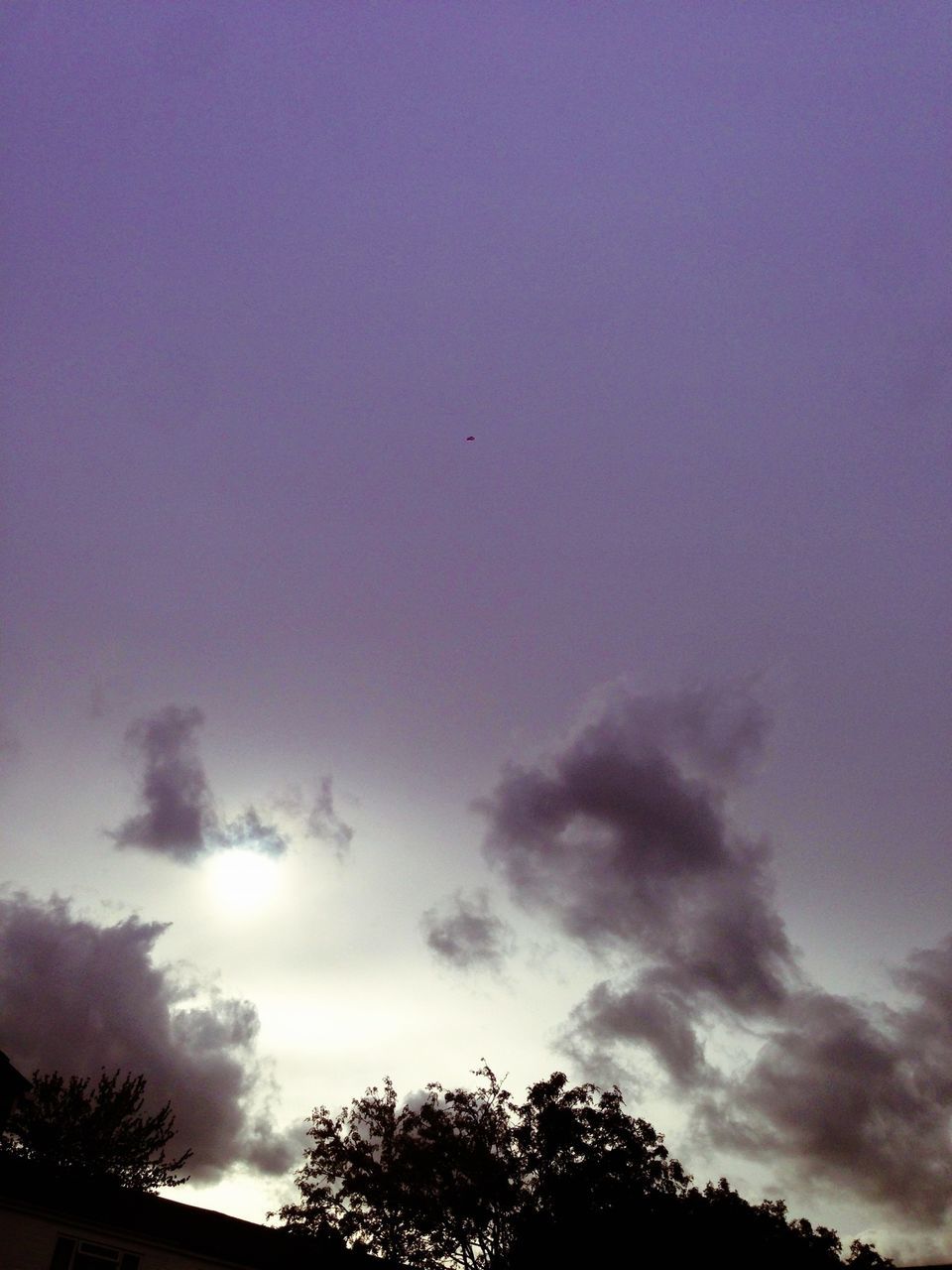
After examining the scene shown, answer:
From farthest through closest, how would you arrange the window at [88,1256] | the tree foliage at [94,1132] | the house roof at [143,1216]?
the tree foliage at [94,1132], the house roof at [143,1216], the window at [88,1256]

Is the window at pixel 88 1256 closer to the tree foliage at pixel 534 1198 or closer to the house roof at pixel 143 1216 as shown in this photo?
the house roof at pixel 143 1216

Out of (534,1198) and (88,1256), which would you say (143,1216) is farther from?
(534,1198)

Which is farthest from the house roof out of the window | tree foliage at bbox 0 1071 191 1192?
tree foliage at bbox 0 1071 191 1192

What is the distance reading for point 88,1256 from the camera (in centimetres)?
2538

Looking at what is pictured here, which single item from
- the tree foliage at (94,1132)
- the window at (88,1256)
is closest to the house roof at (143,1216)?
the window at (88,1256)

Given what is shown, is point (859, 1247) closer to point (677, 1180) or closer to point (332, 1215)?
point (677, 1180)

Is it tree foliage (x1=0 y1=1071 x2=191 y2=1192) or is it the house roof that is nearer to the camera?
the house roof

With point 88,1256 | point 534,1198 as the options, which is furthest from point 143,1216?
point 534,1198

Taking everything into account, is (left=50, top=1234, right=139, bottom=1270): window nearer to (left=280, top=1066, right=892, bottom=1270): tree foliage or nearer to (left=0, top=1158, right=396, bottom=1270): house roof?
(left=0, top=1158, right=396, bottom=1270): house roof

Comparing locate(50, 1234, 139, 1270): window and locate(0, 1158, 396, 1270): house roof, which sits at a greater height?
locate(0, 1158, 396, 1270): house roof

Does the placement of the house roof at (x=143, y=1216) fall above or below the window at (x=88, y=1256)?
above

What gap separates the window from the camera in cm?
2514

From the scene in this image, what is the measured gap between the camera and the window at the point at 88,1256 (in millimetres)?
25141

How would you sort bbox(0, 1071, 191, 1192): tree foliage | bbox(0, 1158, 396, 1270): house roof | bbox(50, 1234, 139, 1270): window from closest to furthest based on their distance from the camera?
1. bbox(50, 1234, 139, 1270): window
2. bbox(0, 1158, 396, 1270): house roof
3. bbox(0, 1071, 191, 1192): tree foliage
